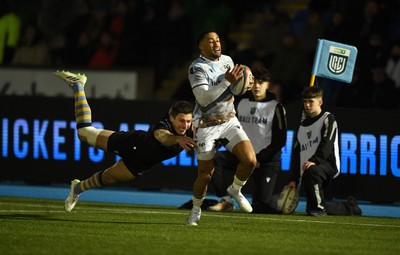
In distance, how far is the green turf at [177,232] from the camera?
9820 millimetres

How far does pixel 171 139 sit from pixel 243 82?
1.04 m

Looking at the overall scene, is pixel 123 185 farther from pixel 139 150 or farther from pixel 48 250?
pixel 48 250

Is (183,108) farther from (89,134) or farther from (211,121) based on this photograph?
(89,134)

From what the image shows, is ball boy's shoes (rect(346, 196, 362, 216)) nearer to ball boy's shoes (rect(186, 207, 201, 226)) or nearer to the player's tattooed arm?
ball boy's shoes (rect(186, 207, 201, 226))

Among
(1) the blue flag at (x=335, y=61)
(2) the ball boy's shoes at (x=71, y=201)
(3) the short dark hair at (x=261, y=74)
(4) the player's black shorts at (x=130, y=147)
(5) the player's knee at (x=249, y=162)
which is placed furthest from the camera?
(1) the blue flag at (x=335, y=61)

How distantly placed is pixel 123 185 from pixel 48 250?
701 centimetres

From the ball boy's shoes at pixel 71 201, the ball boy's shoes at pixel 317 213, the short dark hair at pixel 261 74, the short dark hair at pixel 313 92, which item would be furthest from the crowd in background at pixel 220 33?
the ball boy's shoes at pixel 71 201

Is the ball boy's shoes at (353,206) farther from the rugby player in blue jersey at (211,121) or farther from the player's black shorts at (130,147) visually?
the player's black shorts at (130,147)

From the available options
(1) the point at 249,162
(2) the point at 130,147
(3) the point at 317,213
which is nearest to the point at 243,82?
(1) the point at 249,162

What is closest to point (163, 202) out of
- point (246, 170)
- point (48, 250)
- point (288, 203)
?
point (288, 203)

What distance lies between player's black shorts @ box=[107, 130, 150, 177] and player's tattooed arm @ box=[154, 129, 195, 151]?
625mm

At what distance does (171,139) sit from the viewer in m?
11.8

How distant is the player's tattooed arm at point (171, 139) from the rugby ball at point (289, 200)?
250 centimetres

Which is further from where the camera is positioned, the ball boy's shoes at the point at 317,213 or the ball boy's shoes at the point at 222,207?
the ball boy's shoes at the point at 222,207
